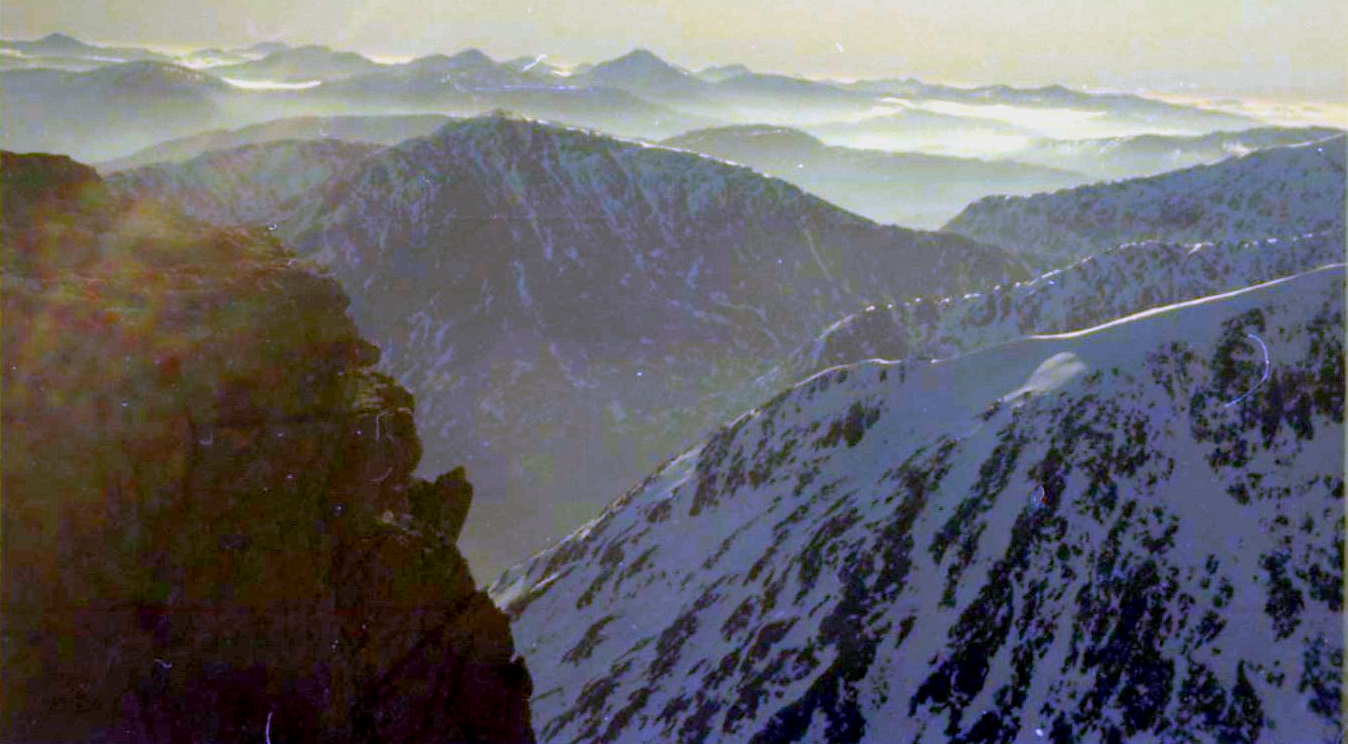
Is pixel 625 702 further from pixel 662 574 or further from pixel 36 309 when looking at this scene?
pixel 36 309

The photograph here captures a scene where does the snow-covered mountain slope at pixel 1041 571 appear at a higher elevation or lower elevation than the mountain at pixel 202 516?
lower

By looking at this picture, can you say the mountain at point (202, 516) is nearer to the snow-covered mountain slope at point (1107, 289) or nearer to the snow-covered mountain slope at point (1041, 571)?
the snow-covered mountain slope at point (1041, 571)

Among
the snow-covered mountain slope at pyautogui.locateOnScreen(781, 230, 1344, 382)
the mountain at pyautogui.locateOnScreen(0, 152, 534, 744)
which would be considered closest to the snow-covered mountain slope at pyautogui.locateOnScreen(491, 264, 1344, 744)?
the mountain at pyautogui.locateOnScreen(0, 152, 534, 744)

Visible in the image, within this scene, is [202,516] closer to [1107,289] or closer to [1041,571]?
[1041,571]

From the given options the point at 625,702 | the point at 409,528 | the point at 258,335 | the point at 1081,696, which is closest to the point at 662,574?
the point at 625,702

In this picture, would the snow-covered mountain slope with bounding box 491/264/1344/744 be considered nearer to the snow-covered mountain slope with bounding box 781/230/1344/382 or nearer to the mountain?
the mountain

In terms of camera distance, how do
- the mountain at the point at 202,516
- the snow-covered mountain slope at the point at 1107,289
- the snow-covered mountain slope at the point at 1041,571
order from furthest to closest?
the snow-covered mountain slope at the point at 1107,289
the snow-covered mountain slope at the point at 1041,571
the mountain at the point at 202,516

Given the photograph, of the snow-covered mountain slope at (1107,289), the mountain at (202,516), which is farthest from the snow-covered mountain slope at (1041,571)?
the snow-covered mountain slope at (1107,289)
